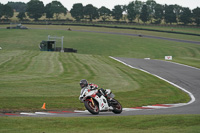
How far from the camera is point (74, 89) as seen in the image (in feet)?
67.5

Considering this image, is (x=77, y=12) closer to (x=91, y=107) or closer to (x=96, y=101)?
(x=96, y=101)

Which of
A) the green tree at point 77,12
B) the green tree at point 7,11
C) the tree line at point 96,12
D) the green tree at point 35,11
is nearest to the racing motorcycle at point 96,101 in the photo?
the tree line at point 96,12

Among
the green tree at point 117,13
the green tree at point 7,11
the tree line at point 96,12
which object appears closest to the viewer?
the tree line at point 96,12

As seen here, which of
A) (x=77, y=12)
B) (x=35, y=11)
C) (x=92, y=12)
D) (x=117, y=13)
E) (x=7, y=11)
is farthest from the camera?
(x=117, y=13)

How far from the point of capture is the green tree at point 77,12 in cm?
18599

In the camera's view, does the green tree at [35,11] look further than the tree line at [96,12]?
Yes

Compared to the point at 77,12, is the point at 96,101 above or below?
below

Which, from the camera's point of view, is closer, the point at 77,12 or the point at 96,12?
the point at 96,12

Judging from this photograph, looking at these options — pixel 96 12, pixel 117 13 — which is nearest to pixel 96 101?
pixel 96 12

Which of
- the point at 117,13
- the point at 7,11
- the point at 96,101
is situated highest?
the point at 117,13

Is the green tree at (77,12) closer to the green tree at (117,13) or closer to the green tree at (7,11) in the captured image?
the green tree at (117,13)

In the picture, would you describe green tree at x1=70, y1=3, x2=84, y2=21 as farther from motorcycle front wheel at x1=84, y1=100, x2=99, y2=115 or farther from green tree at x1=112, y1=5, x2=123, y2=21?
motorcycle front wheel at x1=84, y1=100, x2=99, y2=115

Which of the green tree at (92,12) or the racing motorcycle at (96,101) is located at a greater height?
the green tree at (92,12)

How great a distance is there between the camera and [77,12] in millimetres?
187625
